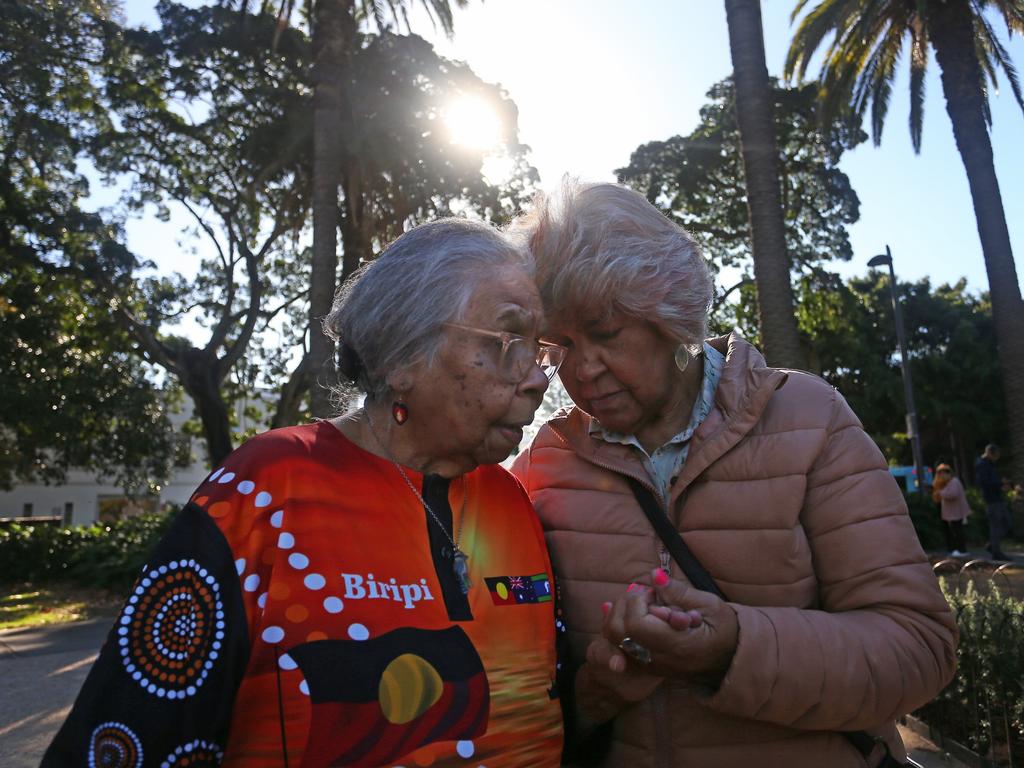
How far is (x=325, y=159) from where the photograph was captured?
1212cm

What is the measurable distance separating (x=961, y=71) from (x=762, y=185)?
905cm

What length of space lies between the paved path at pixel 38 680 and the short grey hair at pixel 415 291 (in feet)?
10.4

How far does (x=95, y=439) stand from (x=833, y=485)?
2088 cm

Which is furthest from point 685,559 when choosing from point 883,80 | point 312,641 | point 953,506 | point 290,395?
point 883,80

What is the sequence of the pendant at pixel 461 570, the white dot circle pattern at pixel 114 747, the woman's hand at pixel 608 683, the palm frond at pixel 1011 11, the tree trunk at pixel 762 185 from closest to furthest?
the white dot circle pattern at pixel 114 747
the woman's hand at pixel 608 683
the pendant at pixel 461 570
the tree trunk at pixel 762 185
the palm frond at pixel 1011 11

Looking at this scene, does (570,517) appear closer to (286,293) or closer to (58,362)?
(58,362)

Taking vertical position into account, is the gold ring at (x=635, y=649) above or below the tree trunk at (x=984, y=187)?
below

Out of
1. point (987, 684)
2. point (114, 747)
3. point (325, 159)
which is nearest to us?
point (114, 747)

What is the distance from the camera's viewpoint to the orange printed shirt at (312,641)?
55.2 inches

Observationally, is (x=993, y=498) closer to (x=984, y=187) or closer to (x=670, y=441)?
(x=984, y=187)

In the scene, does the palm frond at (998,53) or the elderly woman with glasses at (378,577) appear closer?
the elderly woman with glasses at (378,577)

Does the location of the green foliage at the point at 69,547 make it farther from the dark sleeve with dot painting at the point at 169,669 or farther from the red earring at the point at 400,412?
the dark sleeve with dot painting at the point at 169,669

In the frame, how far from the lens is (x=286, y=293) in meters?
21.8

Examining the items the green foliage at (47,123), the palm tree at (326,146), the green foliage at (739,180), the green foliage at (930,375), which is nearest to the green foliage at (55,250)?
the green foliage at (47,123)
